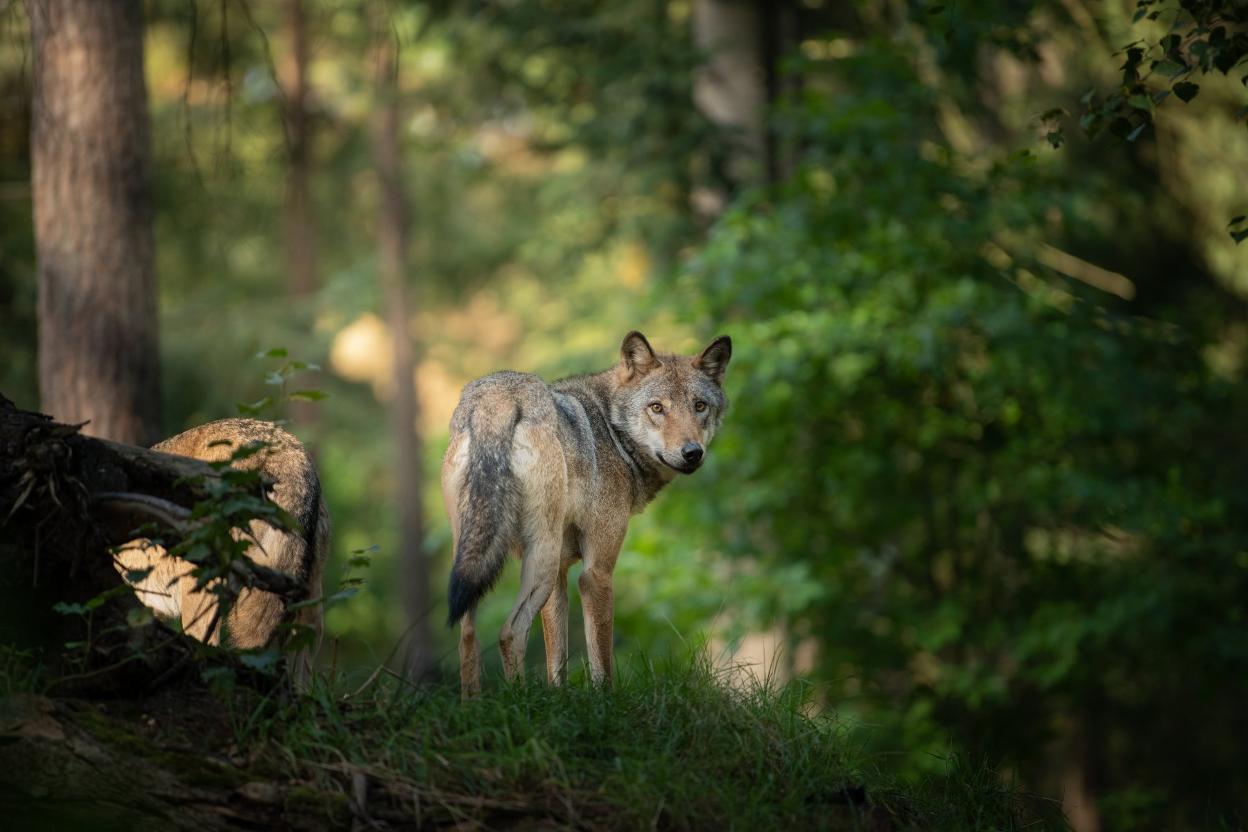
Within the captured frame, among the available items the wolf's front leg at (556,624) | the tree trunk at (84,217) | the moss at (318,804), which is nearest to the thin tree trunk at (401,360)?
the tree trunk at (84,217)

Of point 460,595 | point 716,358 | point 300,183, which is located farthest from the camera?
point 300,183

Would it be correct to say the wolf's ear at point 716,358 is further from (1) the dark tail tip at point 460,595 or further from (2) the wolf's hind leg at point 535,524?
(1) the dark tail tip at point 460,595

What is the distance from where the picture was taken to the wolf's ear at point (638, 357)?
678 cm

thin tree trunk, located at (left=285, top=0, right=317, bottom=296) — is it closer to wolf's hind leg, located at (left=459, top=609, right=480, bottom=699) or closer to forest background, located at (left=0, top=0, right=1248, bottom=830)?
forest background, located at (left=0, top=0, right=1248, bottom=830)

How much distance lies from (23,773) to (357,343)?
27677 millimetres

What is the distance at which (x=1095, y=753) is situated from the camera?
16.0m

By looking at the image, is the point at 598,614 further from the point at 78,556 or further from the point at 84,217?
the point at 84,217

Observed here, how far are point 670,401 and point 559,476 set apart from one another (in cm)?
123

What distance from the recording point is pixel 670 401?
6660 mm

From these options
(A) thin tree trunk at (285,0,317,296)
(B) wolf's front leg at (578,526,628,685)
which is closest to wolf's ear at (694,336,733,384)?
(B) wolf's front leg at (578,526,628,685)

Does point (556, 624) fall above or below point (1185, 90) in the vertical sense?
below

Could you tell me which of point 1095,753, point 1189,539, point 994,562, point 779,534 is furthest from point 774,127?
point 1095,753

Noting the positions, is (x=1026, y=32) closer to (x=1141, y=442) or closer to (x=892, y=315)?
(x=892, y=315)

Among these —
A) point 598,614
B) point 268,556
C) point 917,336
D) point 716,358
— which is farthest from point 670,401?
point 917,336
